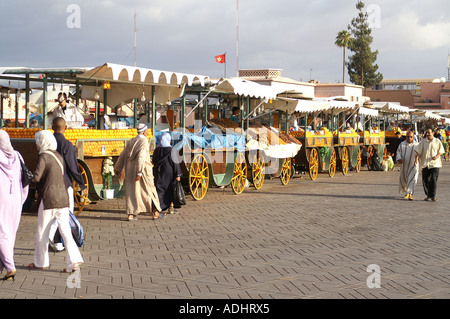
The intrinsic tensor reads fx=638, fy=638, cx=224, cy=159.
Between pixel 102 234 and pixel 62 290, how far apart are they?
343cm

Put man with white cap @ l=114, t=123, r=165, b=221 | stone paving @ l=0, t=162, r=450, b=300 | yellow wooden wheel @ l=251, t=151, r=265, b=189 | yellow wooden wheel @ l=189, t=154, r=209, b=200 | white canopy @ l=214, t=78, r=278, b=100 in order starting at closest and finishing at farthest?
stone paving @ l=0, t=162, r=450, b=300 → man with white cap @ l=114, t=123, r=165, b=221 → yellow wooden wheel @ l=189, t=154, r=209, b=200 → white canopy @ l=214, t=78, r=278, b=100 → yellow wooden wheel @ l=251, t=151, r=265, b=189

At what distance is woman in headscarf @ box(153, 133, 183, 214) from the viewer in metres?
11.4

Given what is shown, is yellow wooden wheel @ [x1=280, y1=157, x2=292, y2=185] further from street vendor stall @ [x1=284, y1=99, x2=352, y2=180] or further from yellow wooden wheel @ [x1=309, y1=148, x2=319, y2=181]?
yellow wooden wheel @ [x1=309, y1=148, x2=319, y2=181]

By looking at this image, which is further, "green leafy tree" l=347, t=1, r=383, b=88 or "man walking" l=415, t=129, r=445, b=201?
"green leafy tree" l=347, t=1, r=383, b=88

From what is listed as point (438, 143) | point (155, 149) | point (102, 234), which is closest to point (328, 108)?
point (438, 143)

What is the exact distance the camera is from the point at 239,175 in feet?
49.3

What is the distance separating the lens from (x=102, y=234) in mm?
9500

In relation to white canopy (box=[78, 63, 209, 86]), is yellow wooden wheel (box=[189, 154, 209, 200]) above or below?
below

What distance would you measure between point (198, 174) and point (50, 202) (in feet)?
21.5

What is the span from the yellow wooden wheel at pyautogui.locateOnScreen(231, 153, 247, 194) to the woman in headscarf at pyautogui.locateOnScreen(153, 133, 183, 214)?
3.14 m

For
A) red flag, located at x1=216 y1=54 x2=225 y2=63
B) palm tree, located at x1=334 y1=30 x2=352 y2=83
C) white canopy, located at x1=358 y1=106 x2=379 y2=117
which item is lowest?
white canopy, located at x1=358 y1=106 x2=379 y2=117

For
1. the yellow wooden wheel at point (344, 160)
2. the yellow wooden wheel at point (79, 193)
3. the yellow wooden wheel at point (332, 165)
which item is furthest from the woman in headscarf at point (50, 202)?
the yellow wooden wheel at point (344, 160)

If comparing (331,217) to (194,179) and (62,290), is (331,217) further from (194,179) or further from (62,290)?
(62,290)

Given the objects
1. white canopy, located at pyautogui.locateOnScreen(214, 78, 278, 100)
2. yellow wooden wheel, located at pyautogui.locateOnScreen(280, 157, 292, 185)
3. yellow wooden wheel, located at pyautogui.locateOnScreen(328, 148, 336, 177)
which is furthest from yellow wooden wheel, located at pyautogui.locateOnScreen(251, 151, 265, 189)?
yellow wooden wheel, located at pyautogui.locateOnScreen(328, 148, 336, 177)
